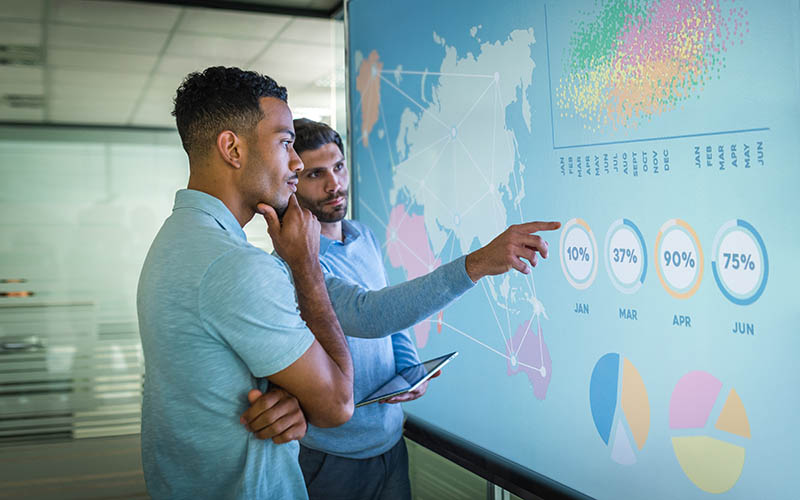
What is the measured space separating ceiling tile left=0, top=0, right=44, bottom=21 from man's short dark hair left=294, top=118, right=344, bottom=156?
1882 millimetres

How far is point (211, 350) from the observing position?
1188 mm

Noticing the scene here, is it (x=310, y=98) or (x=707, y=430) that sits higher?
(x=310, y=98)

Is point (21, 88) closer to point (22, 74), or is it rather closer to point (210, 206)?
point (22, 74)

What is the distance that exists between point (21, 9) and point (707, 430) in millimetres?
3409

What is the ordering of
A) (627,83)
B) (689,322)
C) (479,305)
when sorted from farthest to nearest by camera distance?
(479,305) < (627,83) < (689,322)

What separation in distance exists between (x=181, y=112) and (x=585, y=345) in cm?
117

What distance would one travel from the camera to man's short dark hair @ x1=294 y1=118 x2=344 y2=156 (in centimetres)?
224

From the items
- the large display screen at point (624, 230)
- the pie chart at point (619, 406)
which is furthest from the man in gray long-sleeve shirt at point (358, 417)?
the pie chart at point (619, 406)

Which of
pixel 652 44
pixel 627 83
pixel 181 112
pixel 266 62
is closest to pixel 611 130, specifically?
pixel 627 83

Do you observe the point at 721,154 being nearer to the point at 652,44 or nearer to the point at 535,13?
the point at 652,44

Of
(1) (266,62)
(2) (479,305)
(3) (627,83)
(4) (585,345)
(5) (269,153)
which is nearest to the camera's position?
(5) (269,153)

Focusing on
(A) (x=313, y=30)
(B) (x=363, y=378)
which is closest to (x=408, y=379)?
(B) (x=363, y=378)

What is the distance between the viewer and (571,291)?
1.93 metres

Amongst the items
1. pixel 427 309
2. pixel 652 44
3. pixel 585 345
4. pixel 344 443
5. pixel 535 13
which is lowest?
pixel 344 443
